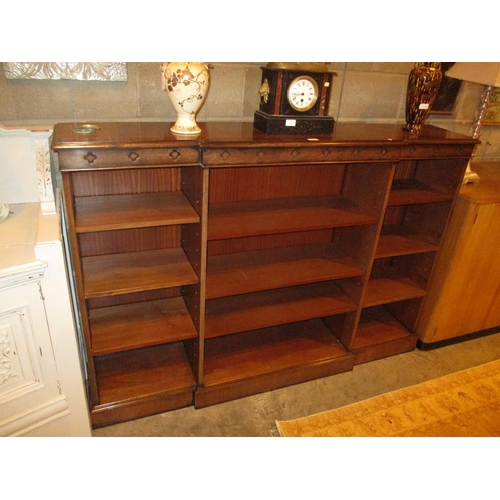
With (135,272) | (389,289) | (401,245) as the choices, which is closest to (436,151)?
(401,245)

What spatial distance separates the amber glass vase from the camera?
186cm

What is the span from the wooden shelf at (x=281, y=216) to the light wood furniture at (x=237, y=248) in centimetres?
1

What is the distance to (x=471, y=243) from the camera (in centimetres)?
225

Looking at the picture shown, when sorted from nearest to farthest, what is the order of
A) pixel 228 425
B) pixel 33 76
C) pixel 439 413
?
pixel 33 76
pixel 228 425
pixel 439 413

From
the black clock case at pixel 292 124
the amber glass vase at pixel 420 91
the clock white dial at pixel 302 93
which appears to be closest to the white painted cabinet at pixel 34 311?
the black clock case at pixel 292 124

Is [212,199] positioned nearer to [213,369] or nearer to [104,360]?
[213,369]

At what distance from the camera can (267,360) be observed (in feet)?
7.14

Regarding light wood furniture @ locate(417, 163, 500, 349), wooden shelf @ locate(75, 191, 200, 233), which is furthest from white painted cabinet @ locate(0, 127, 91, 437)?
light wood furniture @ locate(417, 163, 500, 349)

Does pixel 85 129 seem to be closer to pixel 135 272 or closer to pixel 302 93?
pixel 135 272

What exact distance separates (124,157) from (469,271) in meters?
2.07

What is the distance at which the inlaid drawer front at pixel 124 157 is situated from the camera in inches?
52.9

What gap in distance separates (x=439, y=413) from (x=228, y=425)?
1.14 meters
